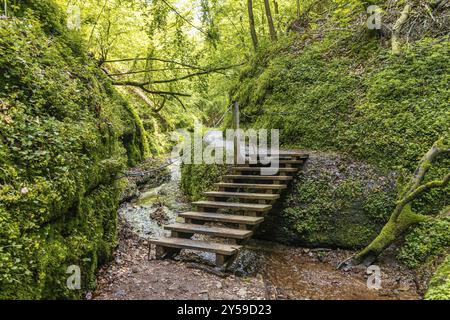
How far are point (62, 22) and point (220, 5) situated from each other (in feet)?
26.8

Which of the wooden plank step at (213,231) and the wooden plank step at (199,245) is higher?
the wooden plank step at (213,231)

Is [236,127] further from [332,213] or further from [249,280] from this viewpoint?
[249,280]

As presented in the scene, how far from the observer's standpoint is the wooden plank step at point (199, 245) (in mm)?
5039

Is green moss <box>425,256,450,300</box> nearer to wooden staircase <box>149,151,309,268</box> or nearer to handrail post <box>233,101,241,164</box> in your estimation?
wooden staircase <box>149,151,309,268</box>

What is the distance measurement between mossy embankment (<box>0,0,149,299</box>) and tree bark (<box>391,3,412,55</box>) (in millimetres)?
7649

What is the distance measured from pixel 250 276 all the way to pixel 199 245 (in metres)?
1.02

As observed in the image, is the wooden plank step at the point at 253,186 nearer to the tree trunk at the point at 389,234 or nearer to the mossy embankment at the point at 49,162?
the tree trunk at the point at 389,234

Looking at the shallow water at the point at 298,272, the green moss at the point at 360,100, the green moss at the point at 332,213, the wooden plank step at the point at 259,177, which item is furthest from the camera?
the wooden plank step at the point at 259,177

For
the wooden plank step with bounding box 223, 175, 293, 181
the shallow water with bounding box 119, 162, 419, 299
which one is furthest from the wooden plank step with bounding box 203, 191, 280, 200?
the shallow water with bounding box 119, 162, 419, 299

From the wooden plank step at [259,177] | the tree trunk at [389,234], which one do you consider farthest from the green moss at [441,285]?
the wooden plank step at [259,177]

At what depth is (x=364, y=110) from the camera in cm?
761

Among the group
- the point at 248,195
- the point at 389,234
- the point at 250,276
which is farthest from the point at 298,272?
the point at 248,195

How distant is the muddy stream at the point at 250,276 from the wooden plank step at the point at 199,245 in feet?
0.97

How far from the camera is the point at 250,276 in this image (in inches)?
204
